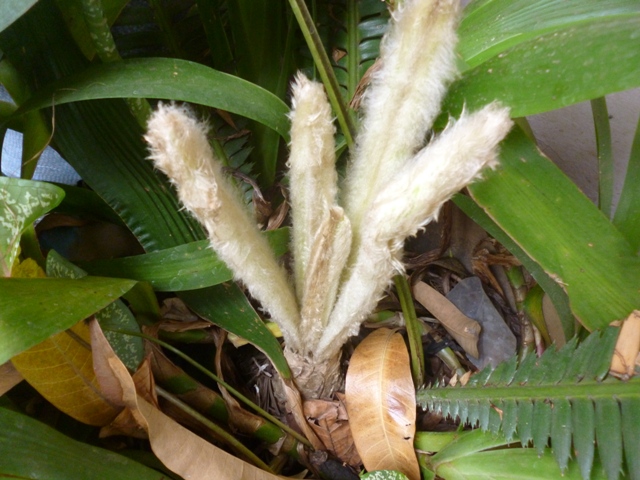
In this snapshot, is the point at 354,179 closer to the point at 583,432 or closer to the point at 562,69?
the point at 562,69

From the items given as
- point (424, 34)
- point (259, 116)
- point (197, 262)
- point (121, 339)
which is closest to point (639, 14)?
point (424, 34)

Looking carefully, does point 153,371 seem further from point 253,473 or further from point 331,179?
point 331,179

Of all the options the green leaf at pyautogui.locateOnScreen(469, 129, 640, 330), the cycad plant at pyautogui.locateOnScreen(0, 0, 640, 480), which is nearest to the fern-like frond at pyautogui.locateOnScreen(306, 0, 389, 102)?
the cycad plant at pyautogui.locateOnScreen(0, 0, 640, 480)

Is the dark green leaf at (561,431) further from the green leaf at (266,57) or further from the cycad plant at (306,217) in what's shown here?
the green leaf at (266,57)

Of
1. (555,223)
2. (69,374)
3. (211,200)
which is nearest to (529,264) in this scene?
(555,223)

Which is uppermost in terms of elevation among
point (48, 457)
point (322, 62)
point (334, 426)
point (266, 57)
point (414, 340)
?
point (266, 57)

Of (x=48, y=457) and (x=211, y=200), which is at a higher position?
(x=211, y=200)
